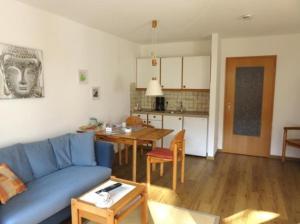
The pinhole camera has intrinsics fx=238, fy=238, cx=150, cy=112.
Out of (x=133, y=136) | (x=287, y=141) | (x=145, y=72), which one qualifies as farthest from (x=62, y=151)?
(x=287, y=141)

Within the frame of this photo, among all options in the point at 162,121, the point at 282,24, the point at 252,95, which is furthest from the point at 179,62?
the point at 282,24

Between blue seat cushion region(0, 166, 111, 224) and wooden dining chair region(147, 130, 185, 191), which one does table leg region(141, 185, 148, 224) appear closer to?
blue seat cushion region(0, 166, 111, 224)

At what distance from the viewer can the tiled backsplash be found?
201 inches

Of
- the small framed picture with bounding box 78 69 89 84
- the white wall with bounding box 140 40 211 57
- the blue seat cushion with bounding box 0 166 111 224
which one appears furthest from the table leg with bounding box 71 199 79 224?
the white wall with bounding box 140 40 211 57

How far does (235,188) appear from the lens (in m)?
3.37

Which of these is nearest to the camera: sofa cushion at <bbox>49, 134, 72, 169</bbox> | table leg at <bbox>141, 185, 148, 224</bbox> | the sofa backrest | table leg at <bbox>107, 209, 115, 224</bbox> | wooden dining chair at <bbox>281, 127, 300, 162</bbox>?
table leg at <bbox>107, 209, 115, 224</bbox>

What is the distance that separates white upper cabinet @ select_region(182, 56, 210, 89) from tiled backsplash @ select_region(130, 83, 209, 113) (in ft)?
1.07

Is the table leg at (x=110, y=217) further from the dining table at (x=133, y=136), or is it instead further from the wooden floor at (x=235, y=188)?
the dining table at (x=133, y=136)

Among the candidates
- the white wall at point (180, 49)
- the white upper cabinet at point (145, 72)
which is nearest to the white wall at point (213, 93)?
the white wall at point (180, 49)

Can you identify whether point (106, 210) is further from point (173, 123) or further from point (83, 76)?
point (173, 123)

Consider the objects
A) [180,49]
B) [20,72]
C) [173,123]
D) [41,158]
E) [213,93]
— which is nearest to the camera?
[41,158]

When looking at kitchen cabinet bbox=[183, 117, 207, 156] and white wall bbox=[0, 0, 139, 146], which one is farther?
kitchen cabinet bbox=[183, 117, 207, 156]

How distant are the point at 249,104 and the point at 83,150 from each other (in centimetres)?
345

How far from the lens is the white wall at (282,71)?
4.47 meters
